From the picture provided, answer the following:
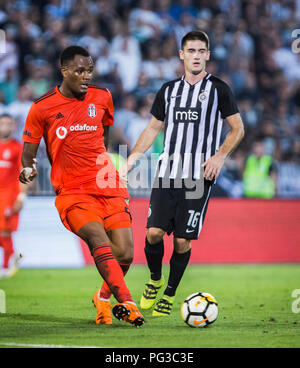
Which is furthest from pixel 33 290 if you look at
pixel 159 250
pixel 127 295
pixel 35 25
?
pixel 35 25

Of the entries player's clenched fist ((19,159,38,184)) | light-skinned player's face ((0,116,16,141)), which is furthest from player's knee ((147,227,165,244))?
light-skinned player's face ((0,116,16,141))

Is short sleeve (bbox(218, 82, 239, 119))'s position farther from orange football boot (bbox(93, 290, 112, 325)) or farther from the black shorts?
orange football boot (bbox(93, 290, 112, 325))

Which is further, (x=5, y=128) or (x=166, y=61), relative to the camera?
(x=166, y=61)

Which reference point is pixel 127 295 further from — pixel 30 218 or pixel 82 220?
pixel 30 218

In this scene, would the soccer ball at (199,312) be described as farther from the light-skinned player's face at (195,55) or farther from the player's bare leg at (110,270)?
the light-skinned player's face at (195,55)

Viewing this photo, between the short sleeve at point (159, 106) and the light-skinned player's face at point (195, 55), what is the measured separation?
0.37m

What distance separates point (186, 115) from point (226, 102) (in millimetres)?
400

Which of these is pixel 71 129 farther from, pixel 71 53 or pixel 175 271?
pixel 175 271

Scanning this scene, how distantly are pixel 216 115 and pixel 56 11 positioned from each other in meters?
9.23

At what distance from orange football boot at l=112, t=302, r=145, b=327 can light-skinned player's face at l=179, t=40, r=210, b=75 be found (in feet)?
7.70

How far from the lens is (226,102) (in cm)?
627

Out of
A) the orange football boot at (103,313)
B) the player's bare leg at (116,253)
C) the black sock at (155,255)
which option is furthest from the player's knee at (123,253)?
the black sock at (155,255)

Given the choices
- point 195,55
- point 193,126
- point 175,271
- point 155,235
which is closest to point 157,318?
point 175,271

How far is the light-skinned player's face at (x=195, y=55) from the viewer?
625 centimetres
